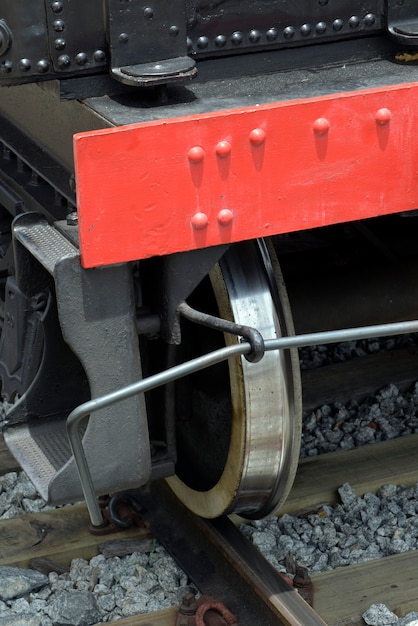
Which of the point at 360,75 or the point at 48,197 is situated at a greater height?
the point at 360,75

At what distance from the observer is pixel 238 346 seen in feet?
7.47

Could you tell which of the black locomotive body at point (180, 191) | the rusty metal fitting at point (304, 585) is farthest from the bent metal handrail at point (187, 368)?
the rusty metal fitting at point (304, 585)

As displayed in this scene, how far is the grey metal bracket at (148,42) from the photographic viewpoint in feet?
7.82

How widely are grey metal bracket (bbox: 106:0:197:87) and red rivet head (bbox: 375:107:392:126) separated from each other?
414 mm

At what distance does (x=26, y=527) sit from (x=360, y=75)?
175 cm

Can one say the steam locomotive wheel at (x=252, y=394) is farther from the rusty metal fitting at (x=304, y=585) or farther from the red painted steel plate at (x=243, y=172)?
the red painted steel plate at (x=243, y=172)

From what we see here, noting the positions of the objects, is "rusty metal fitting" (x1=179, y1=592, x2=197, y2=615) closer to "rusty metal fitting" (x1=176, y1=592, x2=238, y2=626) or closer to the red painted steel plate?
"rusty metal fitting" (x1=176, y1=592, x2=238, y2=626)

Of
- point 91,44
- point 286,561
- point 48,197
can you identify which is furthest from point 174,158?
point 286,561

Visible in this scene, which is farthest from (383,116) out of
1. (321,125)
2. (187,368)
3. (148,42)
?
(187,368)

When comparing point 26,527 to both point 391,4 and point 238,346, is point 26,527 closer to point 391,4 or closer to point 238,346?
point 238,346

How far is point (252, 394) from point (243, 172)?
0.70 m

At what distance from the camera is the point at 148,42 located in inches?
95.8

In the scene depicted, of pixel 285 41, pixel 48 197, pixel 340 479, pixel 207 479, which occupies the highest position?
pixel 285 41

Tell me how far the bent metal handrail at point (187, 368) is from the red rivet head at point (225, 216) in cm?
27
